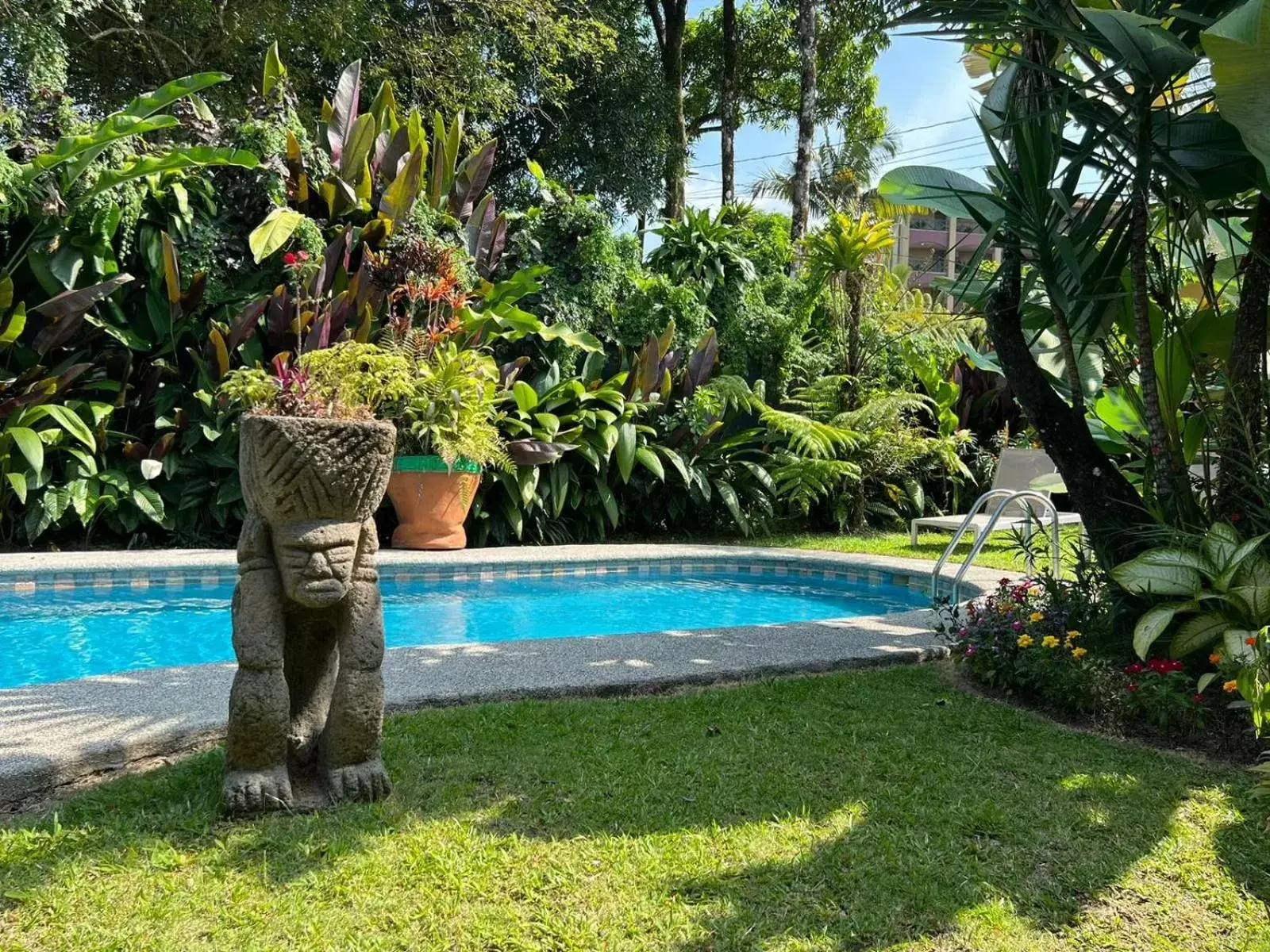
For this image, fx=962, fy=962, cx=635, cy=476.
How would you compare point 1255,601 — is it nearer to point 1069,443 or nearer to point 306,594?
point 1069,443

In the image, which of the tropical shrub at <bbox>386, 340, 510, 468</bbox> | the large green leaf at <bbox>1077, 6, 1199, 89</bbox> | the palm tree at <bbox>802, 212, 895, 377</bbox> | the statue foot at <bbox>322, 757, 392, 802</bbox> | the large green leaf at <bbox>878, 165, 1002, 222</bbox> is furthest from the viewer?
the palm tree at <bbox>802, 212, 895, 377</bbox>

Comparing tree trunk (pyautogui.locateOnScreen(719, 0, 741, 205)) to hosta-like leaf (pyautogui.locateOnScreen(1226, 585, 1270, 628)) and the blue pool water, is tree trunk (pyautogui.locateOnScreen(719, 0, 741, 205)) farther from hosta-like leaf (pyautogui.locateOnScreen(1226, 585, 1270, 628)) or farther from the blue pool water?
hosta-like leaf (pyautogui.locateOnScreen(1226, 585, 1270, 628))

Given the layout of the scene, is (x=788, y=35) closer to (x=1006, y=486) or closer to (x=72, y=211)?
(x=1006, y=486)

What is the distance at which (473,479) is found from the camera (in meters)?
8.30

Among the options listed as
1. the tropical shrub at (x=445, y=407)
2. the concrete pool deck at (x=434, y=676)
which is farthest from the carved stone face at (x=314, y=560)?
the tropical shrub at (x=445, y=407)

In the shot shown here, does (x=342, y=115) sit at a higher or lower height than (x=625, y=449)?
higher

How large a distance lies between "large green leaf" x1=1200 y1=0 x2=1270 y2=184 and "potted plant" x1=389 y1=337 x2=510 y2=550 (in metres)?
5.72

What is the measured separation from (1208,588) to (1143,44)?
1.99 m

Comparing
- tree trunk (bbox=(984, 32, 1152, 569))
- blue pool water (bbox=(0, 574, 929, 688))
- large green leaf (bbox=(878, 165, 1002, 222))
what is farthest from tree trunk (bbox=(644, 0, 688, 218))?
tree trunk (bbox=(984, 32, 1152, 569))

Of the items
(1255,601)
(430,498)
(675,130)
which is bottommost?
(1255,601)

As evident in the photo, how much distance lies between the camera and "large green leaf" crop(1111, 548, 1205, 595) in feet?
11.7

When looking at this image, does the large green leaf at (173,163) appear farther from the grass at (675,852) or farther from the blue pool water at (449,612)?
the grass at (675,852)

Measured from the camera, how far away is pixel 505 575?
311 inches

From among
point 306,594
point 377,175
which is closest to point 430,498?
point 377,175
